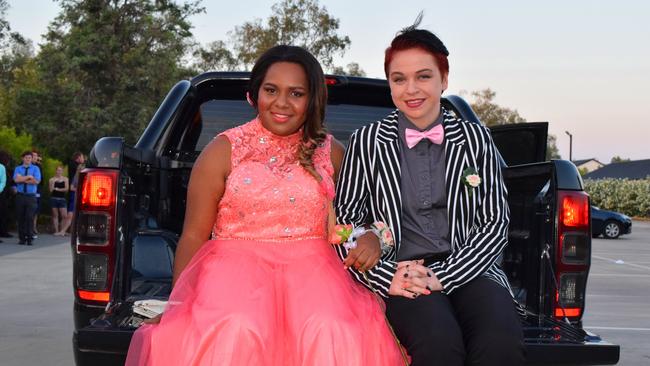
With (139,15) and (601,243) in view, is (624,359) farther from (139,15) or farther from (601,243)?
(139,15)

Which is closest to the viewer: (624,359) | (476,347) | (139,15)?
(476,347)

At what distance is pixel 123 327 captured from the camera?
9.84 feet

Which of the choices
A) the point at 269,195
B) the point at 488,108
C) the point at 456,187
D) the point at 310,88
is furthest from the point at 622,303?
the point at 488,108

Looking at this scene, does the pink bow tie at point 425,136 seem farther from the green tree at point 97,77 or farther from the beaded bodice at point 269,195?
the green tree at point 97,77

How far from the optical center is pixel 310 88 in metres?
3.30

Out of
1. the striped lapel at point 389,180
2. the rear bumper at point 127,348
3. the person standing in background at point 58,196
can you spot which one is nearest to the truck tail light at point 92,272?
the rear bumper at point 127,348

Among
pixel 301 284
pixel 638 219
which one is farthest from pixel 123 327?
pixel 638 219

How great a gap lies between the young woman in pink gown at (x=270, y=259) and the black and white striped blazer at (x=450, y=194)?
107 mm

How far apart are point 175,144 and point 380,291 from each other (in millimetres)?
1783

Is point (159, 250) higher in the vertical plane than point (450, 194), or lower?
lower

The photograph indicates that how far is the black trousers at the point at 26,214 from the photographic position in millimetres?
14578

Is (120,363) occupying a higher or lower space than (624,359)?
higher

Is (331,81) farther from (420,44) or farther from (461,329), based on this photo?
(461,329)

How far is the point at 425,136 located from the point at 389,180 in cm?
24
